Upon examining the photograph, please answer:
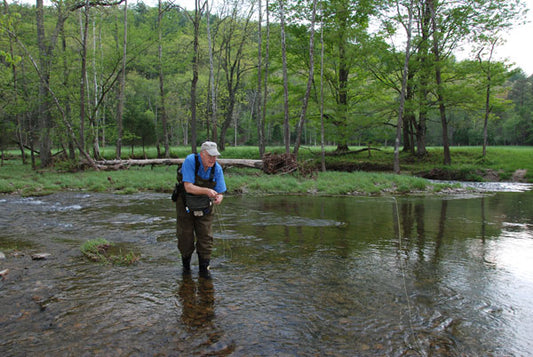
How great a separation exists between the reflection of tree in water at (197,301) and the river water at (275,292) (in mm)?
22

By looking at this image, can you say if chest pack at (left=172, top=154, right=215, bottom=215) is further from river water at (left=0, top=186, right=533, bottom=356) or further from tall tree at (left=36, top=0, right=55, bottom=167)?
tall tree at (left=36, top=0, right=55, bottom=167)

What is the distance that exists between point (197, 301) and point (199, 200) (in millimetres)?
1407

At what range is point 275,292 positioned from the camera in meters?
4.68

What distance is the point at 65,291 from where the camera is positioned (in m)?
4.55

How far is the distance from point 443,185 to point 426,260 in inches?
535

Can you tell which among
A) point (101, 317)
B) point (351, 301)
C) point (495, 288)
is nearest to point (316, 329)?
point (351, 301)

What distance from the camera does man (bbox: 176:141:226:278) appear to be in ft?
16.3

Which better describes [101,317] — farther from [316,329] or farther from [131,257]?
[316,329]

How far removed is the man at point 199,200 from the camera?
4961mm

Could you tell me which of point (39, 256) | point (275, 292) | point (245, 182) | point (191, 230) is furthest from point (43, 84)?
point (275, 292)

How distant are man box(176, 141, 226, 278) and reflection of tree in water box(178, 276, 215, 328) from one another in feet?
1.09

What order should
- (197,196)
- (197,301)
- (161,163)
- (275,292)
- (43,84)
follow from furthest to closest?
(161,163), (43,84), (197,196), (275,292), (197,301)

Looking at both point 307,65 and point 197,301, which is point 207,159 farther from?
point 307,65

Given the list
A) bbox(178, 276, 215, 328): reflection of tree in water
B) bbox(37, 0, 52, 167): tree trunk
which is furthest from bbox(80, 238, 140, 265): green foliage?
bbox(37, 0, 52, 167): tree trunk
